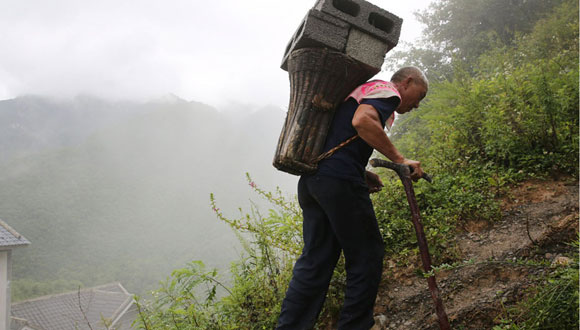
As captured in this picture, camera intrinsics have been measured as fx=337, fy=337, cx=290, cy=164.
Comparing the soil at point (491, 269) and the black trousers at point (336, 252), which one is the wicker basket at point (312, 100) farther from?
the soil at point (491, 269)

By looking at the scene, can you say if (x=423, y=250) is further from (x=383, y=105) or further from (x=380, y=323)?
(x=383, y=105)

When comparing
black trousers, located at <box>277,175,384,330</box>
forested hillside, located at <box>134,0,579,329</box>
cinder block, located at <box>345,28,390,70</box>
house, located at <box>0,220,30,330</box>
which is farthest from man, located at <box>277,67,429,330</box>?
Answer: house, located at <box>0,220,30,330</box>

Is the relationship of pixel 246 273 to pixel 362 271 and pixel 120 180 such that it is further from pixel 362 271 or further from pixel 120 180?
pixel 120 180

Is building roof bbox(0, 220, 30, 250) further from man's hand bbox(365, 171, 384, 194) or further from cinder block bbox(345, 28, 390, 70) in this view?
cinder block bbox(345, 28, 390, 70)

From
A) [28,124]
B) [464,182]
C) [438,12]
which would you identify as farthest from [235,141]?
[464,182]

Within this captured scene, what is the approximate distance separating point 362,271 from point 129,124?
4923 inches

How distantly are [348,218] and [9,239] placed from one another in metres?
15.5

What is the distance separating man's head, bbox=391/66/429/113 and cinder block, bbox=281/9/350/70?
53 cm

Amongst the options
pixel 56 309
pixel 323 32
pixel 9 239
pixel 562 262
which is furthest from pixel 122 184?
pixel 562 262

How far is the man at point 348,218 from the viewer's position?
2.09 meters

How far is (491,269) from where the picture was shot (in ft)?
9.27

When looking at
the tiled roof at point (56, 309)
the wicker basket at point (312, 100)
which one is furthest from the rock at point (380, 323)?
the tiled roof at point (56, 309)

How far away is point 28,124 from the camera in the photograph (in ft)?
337

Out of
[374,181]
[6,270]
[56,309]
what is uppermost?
[374,181]
